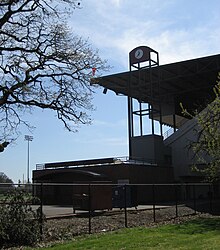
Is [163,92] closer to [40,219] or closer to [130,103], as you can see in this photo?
[130,103]

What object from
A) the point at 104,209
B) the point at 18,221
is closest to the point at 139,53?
the point at 104,209

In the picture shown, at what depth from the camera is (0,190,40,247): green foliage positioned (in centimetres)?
1423

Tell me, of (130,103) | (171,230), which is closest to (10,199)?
(171,230)

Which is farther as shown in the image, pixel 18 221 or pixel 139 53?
pixel 139 53

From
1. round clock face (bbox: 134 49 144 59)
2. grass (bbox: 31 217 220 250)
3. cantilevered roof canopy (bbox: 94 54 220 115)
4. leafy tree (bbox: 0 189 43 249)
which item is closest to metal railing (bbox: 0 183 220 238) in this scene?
leafy tree (bbox: 0 189 43 249)

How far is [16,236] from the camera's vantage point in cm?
1440

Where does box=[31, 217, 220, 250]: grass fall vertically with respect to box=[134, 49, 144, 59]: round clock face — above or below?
below

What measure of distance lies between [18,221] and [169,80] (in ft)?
177

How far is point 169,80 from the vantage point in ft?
217

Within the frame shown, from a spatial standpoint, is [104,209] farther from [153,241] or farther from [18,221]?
[153,241]

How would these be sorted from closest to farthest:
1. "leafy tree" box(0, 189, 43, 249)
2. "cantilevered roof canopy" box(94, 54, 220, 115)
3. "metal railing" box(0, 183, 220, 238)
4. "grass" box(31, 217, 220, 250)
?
1. "grass" box(31, 217, 220, 250)
2. "leafy tree" box(0, 189, 43, 249)
3. "metal railing" box(0, 183, 220, 238)
4. "cantilevered roof canopy" box(94, 54, 220, 115)

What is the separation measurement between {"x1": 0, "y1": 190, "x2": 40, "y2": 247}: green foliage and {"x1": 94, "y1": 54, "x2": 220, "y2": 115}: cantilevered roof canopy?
147 ft

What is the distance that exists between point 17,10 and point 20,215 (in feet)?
28.3

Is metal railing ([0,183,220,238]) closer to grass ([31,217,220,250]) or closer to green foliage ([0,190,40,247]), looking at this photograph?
green foliage ([0,190,40,247])
